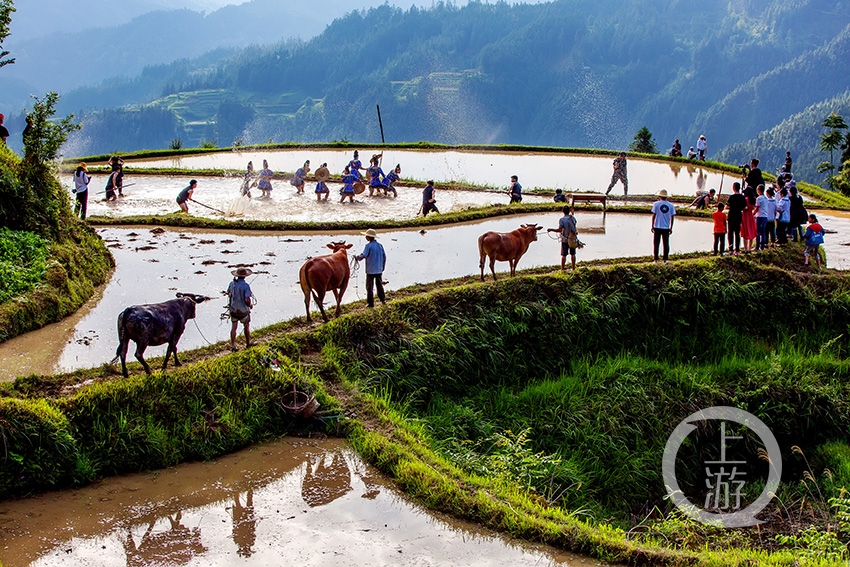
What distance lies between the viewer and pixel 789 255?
15422 mm

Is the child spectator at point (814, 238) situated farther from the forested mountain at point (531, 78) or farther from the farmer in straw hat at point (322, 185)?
the forested mountain at point (531, 78)

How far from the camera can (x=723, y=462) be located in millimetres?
11266

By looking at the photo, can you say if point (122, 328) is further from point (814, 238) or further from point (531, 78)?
point (531, 78)

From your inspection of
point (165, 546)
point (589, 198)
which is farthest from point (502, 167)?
point (165, 546)

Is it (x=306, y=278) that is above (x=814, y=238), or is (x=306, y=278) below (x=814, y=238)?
below

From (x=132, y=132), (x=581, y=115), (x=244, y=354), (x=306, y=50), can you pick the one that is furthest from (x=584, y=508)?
(x=306, y=50)

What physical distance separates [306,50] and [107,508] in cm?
17265

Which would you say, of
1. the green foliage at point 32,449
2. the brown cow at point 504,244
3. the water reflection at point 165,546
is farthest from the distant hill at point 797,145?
the water reflection at point 165,546

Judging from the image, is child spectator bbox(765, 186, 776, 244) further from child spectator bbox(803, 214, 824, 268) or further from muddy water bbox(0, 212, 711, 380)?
muddy water bbox(0, 212, 711, 380)

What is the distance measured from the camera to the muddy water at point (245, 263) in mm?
→ 10961

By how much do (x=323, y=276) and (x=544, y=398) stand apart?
358 centimetres

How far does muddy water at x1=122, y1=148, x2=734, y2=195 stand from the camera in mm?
24367

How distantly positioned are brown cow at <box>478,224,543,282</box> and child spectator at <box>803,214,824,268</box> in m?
5.27

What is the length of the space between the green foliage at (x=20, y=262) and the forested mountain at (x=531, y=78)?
12101cm
